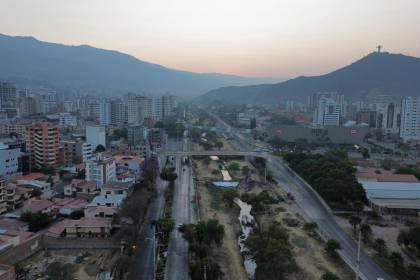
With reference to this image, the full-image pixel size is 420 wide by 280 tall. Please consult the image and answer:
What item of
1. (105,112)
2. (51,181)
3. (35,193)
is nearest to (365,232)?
(35,193)

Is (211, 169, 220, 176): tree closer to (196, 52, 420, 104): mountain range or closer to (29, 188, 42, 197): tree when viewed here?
(29, 188, 42, 197): tree

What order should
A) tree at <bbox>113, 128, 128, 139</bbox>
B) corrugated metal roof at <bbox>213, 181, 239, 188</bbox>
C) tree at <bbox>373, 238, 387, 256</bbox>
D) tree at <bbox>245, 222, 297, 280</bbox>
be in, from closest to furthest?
tree at <bbox>245, 222, 297, 280</bbox> → tree at <bbox>373, 238, 387, 256</bbox> → corrugated metal roof at <bbox>213, 181, 239, 188</bbox> → tree at <bbox>113, 128, 128, 139</bbox>

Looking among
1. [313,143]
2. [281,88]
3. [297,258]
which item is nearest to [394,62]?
[281,88]

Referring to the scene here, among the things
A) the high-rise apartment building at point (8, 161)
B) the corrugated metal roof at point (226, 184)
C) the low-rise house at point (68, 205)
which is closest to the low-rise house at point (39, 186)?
the low-rise house at point (68, 205)

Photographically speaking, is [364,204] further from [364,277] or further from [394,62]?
[394,62]

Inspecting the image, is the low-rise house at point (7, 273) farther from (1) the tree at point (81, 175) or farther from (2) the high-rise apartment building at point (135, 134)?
(2) the high-rise apartment building at point (135, 134)

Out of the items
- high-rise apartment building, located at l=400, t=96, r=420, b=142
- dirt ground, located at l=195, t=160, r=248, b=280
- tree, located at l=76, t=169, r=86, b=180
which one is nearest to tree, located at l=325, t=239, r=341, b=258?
dirt ground, located at l=195, t=160, r=248, b=280
